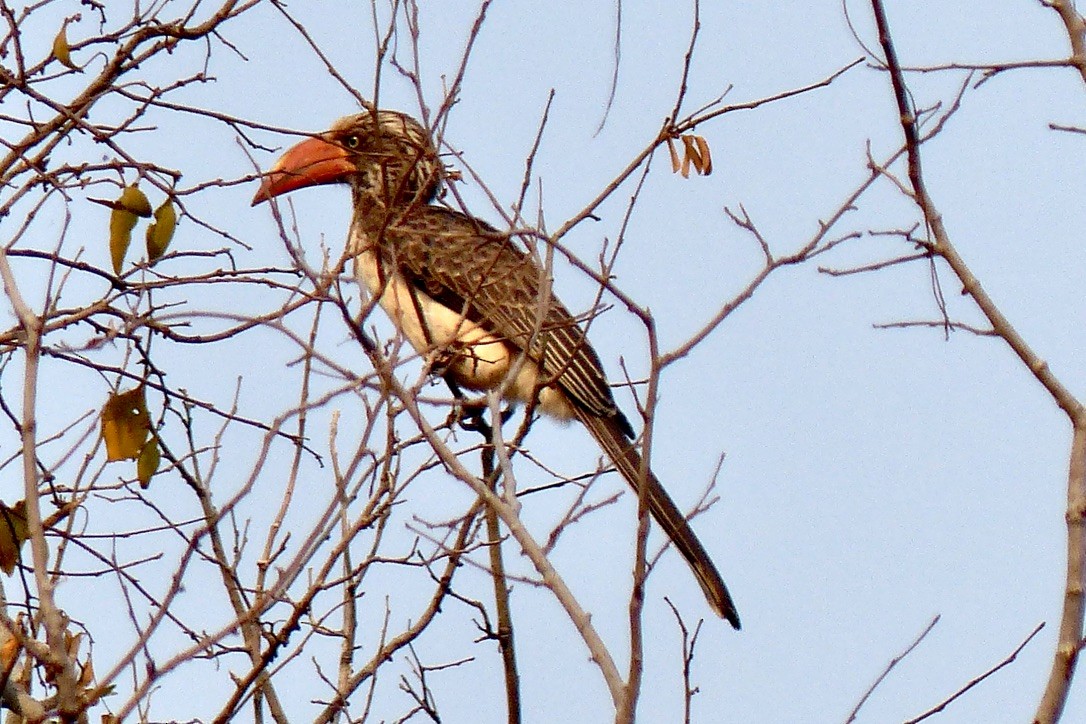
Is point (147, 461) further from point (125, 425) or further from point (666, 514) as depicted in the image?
point (666, 514)

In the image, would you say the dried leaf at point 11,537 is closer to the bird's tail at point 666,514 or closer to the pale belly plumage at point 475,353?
the bird's tail at point 666,514

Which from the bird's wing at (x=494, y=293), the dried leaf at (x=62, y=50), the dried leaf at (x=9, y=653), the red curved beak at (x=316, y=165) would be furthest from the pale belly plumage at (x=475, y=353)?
the dried leaf at (x=9, y=653)

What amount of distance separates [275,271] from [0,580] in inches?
43.1

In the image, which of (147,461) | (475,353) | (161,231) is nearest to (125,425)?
(147,461)

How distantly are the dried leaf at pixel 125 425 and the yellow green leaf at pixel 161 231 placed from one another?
312 mm

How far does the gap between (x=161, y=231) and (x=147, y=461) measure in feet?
1.69

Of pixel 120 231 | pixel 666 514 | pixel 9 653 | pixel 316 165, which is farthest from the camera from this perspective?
pixel 316 165

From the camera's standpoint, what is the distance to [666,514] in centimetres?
545

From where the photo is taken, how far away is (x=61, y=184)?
378 cm

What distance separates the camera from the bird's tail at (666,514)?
4.87 metres

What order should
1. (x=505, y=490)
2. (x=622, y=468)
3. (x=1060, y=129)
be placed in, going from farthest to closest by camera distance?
1. (x=622, y=468)
2. (x=1060, y=129)
3. (x=505, y=490)

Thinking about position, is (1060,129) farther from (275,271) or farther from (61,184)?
(61,184)

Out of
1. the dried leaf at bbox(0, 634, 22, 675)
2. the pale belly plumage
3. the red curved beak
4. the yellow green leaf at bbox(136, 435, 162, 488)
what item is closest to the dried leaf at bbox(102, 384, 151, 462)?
the yellow green leaf at bbox(136, 435, 162, 488)

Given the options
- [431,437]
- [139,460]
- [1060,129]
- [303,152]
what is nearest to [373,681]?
[139,460]
